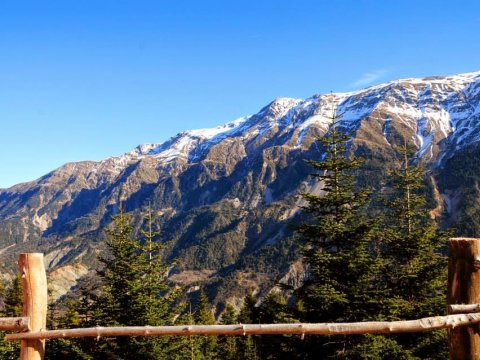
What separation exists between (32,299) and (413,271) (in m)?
16.8

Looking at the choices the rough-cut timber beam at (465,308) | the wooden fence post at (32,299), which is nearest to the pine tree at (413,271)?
the rough-cut timber beam at (465,308)

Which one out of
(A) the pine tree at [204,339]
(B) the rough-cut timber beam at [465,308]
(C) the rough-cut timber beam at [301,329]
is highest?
(B) the rough-cut timber beam at [465,308]

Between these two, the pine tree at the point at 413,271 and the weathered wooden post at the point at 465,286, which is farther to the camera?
the pine tree at the point at 413,271

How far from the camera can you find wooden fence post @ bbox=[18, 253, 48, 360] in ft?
21.6

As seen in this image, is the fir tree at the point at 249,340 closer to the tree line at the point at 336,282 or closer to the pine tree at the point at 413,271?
the tree line at the point at 336,282

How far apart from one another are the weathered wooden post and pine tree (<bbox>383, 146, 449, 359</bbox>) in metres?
10.1

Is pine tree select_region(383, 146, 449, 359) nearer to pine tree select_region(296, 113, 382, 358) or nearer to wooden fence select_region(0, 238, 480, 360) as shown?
pine tree select_region(296, 113, 382, 358)

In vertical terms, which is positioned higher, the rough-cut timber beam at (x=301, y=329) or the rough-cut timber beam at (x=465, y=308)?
the rough-cut timber beam at (x=465, y=308)

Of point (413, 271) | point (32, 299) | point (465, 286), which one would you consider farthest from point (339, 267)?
point (32, 299)

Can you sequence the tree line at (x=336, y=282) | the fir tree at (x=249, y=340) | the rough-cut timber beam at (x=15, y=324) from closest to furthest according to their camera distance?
the rough-cut timber beam at (x=15, y=324) < the tree line at (x=336, y=282) < the fir tree at (x=249, y=340)

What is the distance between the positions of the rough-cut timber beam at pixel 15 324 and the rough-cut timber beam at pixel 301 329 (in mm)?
133

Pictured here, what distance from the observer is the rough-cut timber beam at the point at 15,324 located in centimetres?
652

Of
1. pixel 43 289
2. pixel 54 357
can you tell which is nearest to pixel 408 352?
pixel 43 289

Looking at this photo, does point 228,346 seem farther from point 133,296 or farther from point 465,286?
point 465,286
